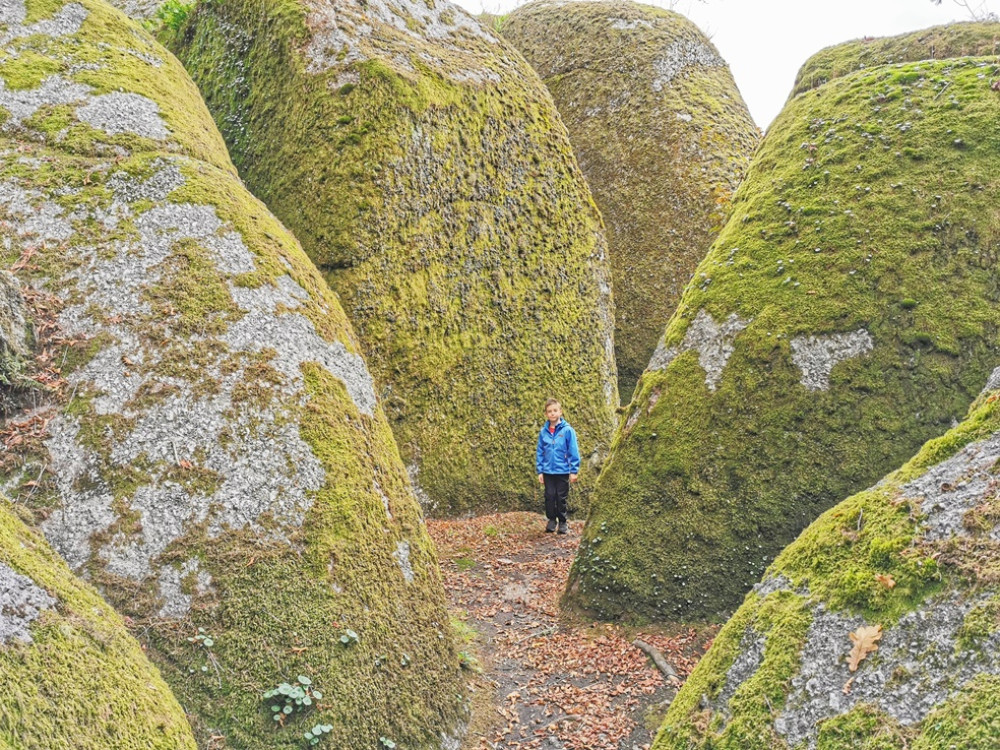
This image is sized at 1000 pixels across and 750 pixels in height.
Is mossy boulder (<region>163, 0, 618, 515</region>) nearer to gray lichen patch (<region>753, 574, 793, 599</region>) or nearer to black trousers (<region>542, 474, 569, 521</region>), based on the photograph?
black trousers (<region>542, 474, 569, 521</region>)

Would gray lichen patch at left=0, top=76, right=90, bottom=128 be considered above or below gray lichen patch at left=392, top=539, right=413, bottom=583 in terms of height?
above

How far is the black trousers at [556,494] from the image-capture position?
12141 millimetres

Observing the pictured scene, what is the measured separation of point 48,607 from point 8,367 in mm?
2823

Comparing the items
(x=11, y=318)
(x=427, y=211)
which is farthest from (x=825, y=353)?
(x=11, y=318)

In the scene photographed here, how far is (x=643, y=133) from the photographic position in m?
20.4

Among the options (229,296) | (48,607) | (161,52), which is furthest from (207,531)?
(161,52)

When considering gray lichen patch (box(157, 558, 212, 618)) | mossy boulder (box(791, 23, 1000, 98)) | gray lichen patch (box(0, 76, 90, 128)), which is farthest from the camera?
mossy boulder (box(791, 23, 1000, 98))

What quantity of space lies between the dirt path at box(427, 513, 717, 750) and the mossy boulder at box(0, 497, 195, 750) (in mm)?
3050

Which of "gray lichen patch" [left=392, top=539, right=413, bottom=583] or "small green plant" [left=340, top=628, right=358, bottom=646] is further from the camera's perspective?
"gray lichen patch" [left=392, top=539, right=413, bottom=583]

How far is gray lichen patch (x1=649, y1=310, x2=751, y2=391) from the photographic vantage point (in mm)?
9070

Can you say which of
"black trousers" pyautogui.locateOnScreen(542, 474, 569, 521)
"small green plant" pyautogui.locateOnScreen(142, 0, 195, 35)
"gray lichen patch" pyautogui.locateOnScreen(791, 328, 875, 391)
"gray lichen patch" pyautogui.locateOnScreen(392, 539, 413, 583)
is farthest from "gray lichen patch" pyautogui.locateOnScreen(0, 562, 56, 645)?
"small green plant" pyautogui.locateOnScreen(142, 0, 195, 35)

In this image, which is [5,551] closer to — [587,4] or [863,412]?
[863,412]

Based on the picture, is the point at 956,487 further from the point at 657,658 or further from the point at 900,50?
the point at 900,50

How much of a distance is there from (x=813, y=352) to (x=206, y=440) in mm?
6321
